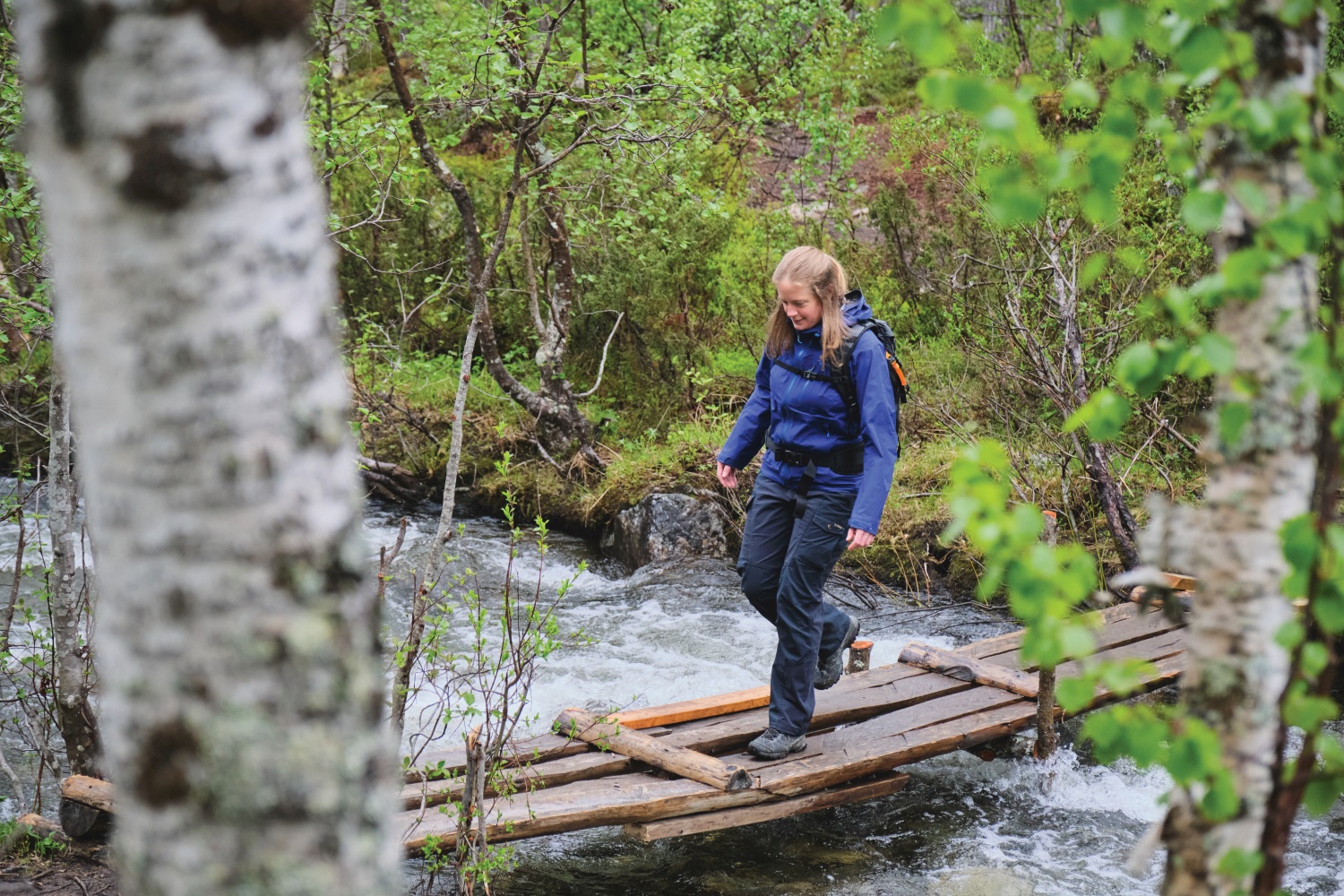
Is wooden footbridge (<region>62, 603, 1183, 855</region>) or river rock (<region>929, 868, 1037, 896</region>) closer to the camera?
wooden footbridge (<region>62, 603, 1183, 855</region>)

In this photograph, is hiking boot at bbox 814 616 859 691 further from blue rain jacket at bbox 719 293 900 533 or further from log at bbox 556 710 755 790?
blue rain jacket at bbox 719 293 900 533

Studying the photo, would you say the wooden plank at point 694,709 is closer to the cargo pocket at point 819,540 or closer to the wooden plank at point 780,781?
the wooden plank at point 780,781

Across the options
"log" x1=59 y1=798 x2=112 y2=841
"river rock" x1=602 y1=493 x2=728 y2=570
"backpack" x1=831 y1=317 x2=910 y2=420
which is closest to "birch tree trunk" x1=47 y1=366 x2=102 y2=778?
"log" x1=59 y1=798 x2=112 y2=841

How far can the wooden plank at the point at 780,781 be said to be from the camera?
4277 millimetres

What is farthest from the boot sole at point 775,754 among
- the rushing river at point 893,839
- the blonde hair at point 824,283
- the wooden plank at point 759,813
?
the blonde hair at point 824,283

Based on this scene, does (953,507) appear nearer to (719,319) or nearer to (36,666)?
(36,666)

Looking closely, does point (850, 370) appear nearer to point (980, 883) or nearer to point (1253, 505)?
point (980, 883)

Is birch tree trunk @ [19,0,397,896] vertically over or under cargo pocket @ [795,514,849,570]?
over

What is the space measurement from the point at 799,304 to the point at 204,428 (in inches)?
145

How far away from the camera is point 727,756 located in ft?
16.7

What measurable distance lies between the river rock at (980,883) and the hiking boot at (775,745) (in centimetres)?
85

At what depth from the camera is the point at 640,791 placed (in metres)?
4.61

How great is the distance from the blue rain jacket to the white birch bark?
264cm

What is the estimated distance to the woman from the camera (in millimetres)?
4473
